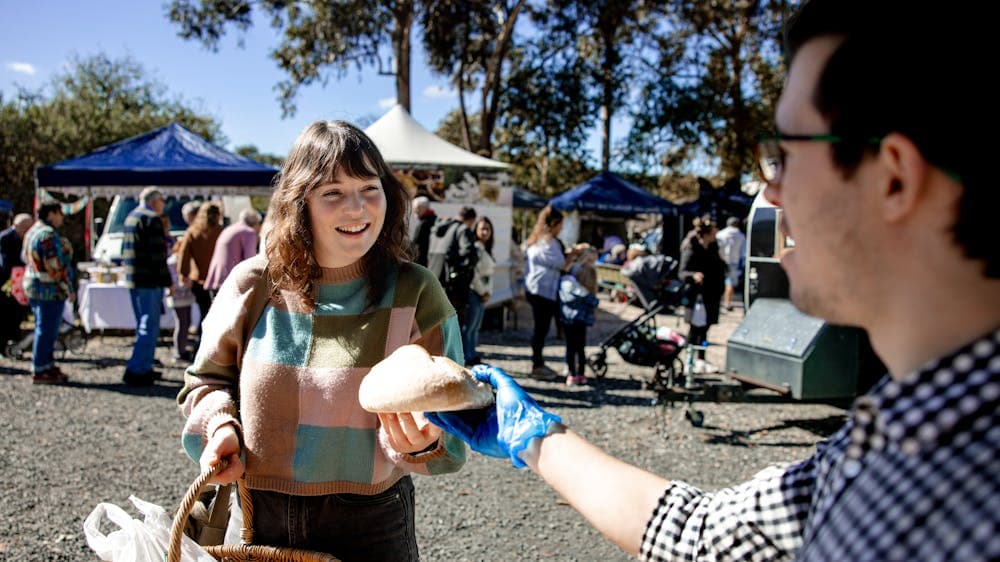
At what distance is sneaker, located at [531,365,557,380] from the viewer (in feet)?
24.8

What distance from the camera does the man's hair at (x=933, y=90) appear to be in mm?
710

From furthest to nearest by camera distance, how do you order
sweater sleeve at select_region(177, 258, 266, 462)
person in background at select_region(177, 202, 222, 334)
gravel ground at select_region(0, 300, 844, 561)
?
person in background at select_region(177, 202, 222, 334) < gravel ground at select_region(0, 300, 844, 561) < sweater sleeve at select_region(177, 258, 266, 462)

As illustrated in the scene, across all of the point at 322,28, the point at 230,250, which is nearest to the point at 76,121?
the point at 322,28

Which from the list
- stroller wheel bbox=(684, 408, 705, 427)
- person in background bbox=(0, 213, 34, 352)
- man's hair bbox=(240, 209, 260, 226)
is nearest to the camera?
stroller wheel bbox=(684, 408, 705, 427)

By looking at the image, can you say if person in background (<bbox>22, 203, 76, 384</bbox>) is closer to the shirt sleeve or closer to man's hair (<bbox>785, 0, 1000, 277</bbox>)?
the shirt sleeve

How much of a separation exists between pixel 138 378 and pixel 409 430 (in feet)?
21.3

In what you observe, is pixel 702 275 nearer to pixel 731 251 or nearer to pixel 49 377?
pixel 731 251

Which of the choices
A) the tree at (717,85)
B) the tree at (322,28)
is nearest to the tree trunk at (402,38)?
the tree at (322,28)

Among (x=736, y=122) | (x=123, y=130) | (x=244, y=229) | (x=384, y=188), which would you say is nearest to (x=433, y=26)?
(x=736, y=122)

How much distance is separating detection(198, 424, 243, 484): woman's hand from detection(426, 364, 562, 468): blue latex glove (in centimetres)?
53

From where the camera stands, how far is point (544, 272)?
7.44m

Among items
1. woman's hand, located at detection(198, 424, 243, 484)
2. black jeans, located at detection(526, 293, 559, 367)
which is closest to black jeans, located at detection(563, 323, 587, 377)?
black jeans, located at detection(526, 293, 559, 367)

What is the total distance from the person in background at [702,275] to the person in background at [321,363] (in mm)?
6291

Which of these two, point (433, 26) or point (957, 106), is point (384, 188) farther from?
point (433, 26)
